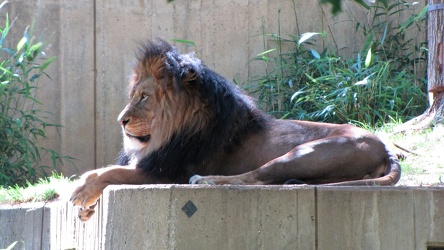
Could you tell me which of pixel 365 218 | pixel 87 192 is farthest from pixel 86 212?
pixel 365 218

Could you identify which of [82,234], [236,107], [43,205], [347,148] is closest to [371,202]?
[347,148]

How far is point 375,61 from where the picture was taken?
261 inches

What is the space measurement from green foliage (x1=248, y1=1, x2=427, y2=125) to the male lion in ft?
7.02

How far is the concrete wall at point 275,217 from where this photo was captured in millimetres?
3180

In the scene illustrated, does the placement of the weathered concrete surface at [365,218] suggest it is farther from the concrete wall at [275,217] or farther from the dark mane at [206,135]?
the dark mane at [206,135]

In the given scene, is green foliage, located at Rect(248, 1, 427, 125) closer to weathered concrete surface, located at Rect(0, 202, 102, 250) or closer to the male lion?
the male lion

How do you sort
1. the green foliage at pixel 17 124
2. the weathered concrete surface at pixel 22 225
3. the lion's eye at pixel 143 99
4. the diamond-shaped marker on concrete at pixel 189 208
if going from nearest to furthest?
the diamond-shaped marker on concrete at pixel 189 208, the lion's eye at pixel 143 99, the weathered concrete surface at pixel 22 225, the green foliage at pixel 17 124

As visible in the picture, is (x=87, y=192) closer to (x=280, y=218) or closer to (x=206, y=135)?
(x=206, y=135)

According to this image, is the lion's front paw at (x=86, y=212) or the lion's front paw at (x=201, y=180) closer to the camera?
the lion's front paw at (x=201, y=180)

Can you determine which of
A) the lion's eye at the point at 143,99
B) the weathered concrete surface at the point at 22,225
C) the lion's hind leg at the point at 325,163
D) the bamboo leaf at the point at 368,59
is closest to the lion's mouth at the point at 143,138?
the lion's eye at the point at 143,99

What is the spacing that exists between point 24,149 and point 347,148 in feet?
10.8

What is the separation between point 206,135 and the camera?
3895 mm

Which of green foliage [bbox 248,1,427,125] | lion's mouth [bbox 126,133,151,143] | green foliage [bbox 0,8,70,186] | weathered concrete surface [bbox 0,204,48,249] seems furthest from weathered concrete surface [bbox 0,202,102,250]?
green foliage [bbox 248,1,427,125]

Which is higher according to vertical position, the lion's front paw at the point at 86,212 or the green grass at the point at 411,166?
the green grass at the point at 411,166
